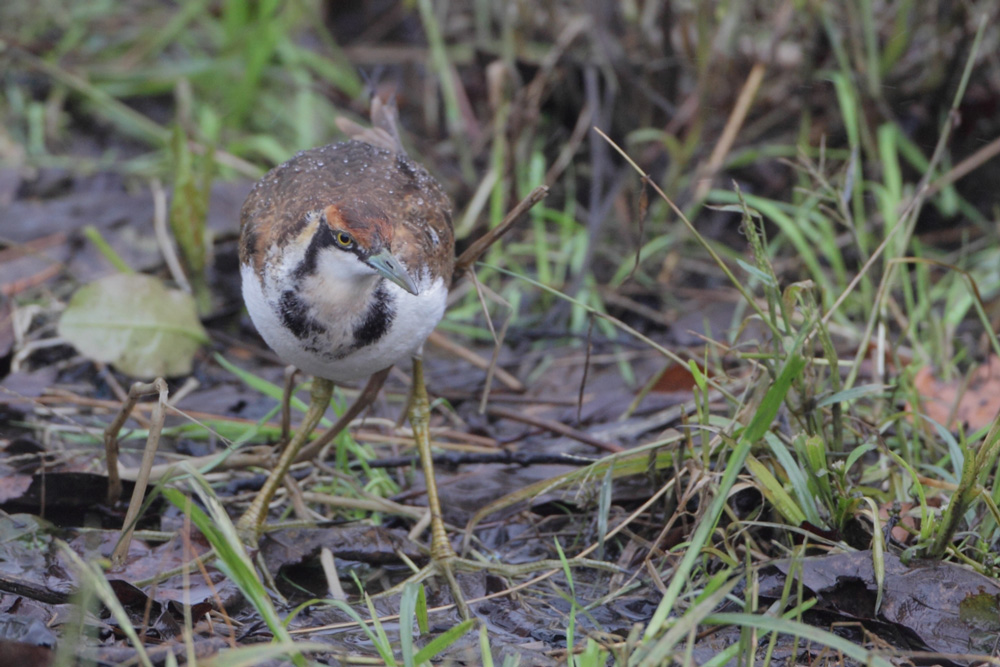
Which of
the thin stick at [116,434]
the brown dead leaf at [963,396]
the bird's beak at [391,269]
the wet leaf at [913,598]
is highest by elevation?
the bird's beak at [391,269]

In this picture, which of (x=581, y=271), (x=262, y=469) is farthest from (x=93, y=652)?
(x=581, y=271)

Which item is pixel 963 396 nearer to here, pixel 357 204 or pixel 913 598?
pixel 913 598

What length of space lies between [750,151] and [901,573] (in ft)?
11.3

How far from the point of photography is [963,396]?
4.22 m

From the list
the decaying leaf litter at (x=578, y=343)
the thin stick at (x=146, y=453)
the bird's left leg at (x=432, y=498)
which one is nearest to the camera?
the thin stick at (x=146, y=453)

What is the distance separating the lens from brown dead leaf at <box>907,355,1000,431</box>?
4094mm

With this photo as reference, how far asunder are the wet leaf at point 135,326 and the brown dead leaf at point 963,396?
331 centimetres

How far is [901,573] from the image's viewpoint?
3.08 m

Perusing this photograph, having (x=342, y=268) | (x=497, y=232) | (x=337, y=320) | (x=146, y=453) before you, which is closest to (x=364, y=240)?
(x=342, y=268)

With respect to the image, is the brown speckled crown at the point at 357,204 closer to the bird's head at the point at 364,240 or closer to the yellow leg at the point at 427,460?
the bird's head at the point at 364,240

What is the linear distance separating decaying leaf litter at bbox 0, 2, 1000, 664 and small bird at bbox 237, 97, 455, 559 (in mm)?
326

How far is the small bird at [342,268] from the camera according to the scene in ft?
10.8

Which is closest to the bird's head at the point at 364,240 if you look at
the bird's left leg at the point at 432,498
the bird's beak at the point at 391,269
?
the bird's beak at the point at 391,269

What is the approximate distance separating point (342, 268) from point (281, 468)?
3.15ft
